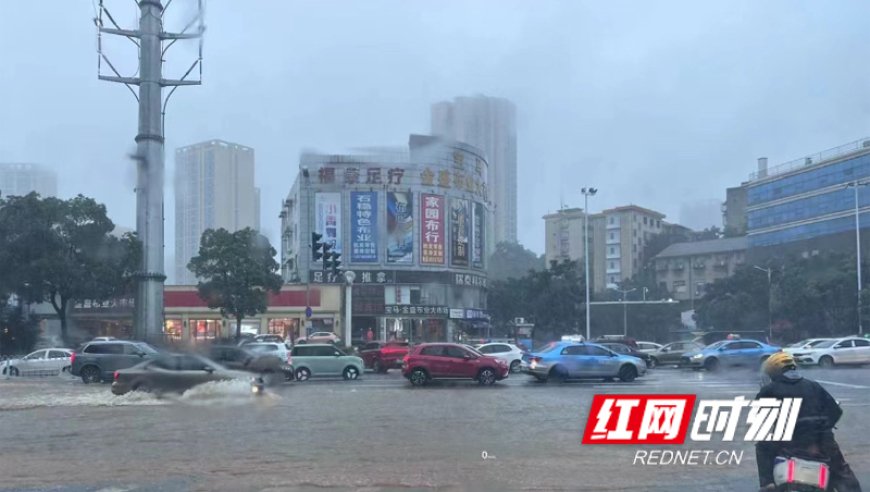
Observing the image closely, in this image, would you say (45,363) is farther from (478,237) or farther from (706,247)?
(706,247)

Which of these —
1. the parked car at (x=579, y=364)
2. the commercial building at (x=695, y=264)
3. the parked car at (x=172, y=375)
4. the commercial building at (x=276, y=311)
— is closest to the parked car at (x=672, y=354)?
the parked car at (x=579, y=364)

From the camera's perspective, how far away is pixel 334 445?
12.5 metres

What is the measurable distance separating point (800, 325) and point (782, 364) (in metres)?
50.1

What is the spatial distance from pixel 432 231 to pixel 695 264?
32509mm

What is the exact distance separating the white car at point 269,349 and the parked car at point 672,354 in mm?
16728

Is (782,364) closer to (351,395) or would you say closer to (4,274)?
(351,395)

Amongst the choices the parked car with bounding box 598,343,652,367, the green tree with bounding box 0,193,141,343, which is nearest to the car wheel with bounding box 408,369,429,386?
the parked car with bounding box 598,343,652,367

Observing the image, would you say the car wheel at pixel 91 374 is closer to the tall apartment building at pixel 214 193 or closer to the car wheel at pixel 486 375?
the tall apartment building at pixel 214 193


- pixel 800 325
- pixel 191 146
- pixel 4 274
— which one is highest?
pixel 191 146

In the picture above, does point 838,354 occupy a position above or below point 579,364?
below

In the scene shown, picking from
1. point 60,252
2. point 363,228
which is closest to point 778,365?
point 60,252

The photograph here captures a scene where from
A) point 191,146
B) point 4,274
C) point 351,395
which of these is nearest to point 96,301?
point 4,274

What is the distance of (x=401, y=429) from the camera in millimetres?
14141

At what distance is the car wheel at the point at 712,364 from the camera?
30781 mm
